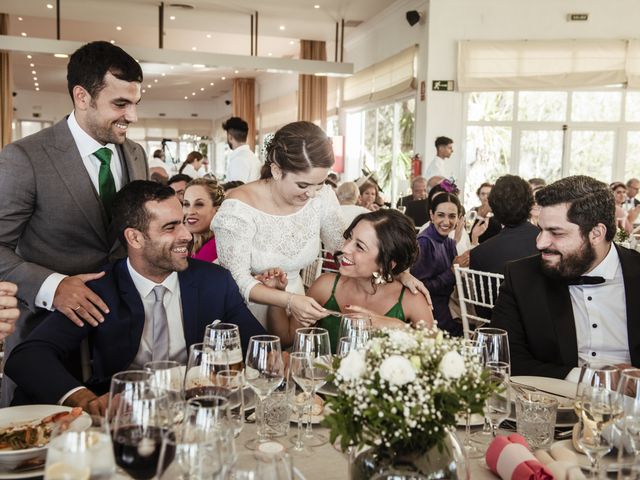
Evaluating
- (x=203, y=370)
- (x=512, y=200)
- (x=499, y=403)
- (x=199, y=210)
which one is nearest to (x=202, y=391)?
(x=203, y=370)

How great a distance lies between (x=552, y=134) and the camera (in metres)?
9.75

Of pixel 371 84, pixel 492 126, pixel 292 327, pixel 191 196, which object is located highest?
pixel 371 84

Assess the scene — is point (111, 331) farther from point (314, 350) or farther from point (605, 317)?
point (605, 317)

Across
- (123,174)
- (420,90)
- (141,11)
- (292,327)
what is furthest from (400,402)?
(141,11)

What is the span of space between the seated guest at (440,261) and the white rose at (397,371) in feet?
10.7

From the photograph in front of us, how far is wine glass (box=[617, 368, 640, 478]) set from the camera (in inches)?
46.3

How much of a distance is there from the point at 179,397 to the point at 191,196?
2.54m

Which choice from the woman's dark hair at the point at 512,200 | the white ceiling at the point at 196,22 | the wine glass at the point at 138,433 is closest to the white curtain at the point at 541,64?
the white ceiling at the point at 196,22

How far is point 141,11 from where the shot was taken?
1069 centimetres

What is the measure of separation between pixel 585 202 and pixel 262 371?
1500mm

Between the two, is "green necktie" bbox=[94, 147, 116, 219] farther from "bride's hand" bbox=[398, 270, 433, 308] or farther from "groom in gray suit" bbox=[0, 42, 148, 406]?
"bride's hand" bbox=[398, 270, 433, 308]

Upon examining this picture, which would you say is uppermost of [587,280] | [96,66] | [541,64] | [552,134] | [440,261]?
[541,64]

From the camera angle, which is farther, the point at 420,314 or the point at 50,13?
the point at 50,13

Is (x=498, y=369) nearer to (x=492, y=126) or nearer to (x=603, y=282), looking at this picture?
(x=603, y=282)
